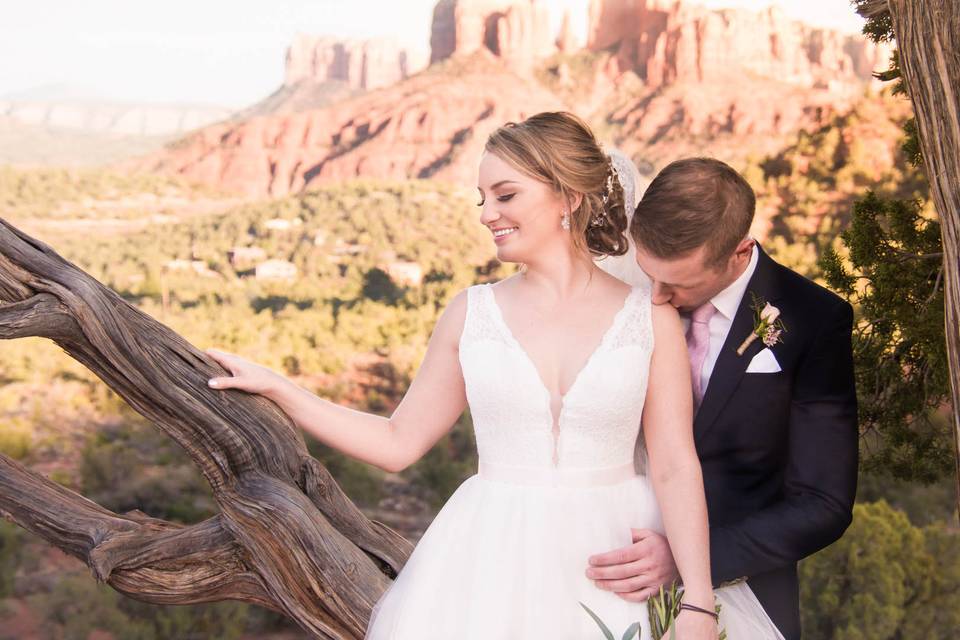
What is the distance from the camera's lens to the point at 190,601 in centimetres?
237

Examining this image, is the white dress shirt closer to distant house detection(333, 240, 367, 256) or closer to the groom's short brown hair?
the groom's short brown hair

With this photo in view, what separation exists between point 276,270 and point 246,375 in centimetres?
3080

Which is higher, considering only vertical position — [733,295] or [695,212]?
[695,212]

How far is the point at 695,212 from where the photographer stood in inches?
71.0

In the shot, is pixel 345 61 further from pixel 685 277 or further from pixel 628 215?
pixel 685 277

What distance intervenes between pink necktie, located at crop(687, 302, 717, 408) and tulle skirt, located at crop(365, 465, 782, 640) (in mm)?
230

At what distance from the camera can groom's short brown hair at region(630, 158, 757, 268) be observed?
180 centimetres

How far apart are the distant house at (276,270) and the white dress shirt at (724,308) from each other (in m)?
30.8

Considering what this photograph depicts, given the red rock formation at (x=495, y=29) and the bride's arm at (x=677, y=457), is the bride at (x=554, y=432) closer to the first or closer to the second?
the bride's arm at (x=677, y=457)

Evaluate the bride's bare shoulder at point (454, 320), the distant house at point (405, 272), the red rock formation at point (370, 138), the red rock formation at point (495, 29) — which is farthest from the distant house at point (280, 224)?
the bride's bare shoulder at point (454, 320)

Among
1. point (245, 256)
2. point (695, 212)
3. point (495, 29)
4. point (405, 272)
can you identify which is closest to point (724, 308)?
point (695, 212)

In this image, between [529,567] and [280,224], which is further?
[280,224]

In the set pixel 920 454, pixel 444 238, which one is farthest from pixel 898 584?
pixel 444 238

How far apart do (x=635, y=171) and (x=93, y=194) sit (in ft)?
116
